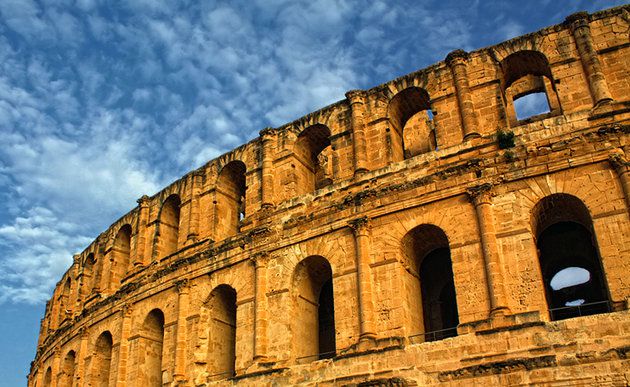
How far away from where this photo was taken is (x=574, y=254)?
19.5 metres

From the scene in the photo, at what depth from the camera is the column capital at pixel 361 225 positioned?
18062 mm

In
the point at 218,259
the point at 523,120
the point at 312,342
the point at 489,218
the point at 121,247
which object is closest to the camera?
the point at 489,218

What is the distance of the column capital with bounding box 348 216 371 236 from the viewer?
18.1 m

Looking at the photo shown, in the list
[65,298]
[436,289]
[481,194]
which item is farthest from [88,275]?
[481,194]

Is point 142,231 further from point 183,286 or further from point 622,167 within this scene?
point 622,167

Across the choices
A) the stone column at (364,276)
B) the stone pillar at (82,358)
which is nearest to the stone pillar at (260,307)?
the stone column at (364,276)

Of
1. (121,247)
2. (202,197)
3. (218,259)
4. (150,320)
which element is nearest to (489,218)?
(218,259)

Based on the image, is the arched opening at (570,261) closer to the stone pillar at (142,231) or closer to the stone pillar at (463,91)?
the stone pillar at (463,91)

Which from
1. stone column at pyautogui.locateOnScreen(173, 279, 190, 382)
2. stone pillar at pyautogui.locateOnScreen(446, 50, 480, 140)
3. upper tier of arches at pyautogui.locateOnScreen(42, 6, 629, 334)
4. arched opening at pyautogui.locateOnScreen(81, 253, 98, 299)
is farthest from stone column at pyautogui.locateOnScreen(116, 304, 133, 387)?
stone pillar at pyautogui.locateOnScreen(446, 50, 480, 140)

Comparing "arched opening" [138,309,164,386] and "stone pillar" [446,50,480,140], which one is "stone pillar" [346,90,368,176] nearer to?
"stone pillar" [446,50,480,140]

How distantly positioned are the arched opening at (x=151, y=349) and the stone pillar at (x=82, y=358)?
395 centimetres

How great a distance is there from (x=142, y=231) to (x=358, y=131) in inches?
414

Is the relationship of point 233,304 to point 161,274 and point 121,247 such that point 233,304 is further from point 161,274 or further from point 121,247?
point 121,247

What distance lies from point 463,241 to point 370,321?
3.07 m
